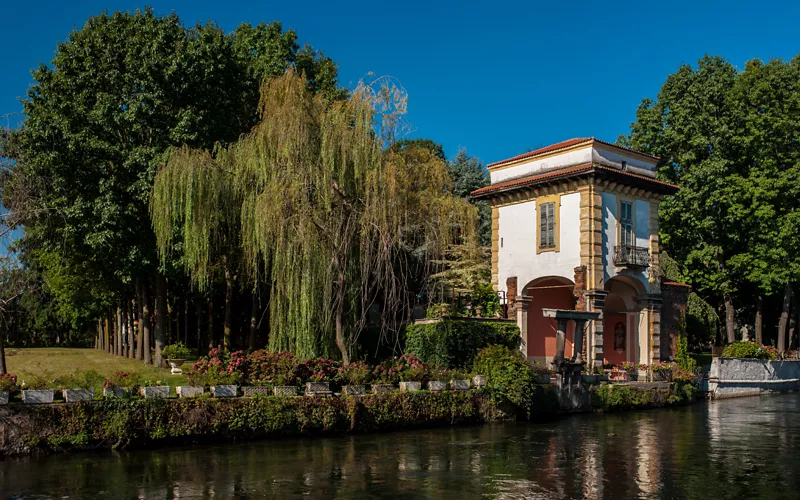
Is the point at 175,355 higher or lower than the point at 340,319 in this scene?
lower

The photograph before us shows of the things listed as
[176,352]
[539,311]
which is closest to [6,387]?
[176,352]

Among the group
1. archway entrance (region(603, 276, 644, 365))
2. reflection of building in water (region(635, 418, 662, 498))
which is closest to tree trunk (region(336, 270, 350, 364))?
reflection of building in water (region(635, 418, 662, 498))

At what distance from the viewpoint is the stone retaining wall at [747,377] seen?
3406 cm

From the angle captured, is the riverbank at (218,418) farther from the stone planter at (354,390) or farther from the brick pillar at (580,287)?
the brick pillar at (580,287)

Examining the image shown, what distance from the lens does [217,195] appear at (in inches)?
929

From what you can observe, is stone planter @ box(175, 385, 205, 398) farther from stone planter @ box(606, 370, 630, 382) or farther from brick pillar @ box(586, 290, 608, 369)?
brick pillar @ box(586, 290, 608, 369)

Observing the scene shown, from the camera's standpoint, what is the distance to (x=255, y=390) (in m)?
19.7

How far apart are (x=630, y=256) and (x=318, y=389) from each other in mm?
16509

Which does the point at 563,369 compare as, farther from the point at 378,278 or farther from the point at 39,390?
the point at 39,390

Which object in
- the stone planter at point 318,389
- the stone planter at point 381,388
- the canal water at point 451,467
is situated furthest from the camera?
Answer: the stone planter at point 381,388

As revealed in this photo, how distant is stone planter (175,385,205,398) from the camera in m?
18.7

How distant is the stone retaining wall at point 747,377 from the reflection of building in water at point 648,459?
11110 mm

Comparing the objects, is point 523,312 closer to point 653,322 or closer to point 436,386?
point 653,322

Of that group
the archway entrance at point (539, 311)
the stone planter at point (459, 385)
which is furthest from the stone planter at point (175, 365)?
the archway entrance at point (539, 311)
